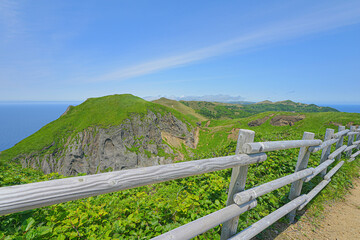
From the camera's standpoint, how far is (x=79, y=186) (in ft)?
4.89


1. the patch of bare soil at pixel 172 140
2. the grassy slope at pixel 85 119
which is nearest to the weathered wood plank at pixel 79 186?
the grassy slope at pixel 85 119

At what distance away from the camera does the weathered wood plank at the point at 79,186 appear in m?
1.26

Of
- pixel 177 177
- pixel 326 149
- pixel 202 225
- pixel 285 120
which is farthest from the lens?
pixel 285 120

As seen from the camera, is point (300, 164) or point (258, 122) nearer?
point (300, 164)

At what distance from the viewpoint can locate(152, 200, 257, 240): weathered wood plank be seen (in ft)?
6.56

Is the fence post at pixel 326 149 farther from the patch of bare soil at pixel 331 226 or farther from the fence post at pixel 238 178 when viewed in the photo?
the fence post at pixel 238 178

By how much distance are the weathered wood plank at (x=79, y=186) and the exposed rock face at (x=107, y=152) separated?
50.0 m

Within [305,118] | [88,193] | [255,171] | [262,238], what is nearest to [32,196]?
[88,193]

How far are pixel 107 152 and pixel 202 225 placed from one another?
56.9 meters

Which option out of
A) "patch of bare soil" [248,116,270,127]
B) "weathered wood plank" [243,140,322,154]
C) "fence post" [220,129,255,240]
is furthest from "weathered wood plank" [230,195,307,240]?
"patch of bare soil" [248,116,270,127]

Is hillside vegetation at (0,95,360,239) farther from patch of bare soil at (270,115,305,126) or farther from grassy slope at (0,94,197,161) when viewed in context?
grassy slope at (0,94,197,161)

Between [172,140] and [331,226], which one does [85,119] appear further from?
[331,226]

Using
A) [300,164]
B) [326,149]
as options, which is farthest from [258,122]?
[300,164]

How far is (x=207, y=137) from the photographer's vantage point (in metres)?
64.8
